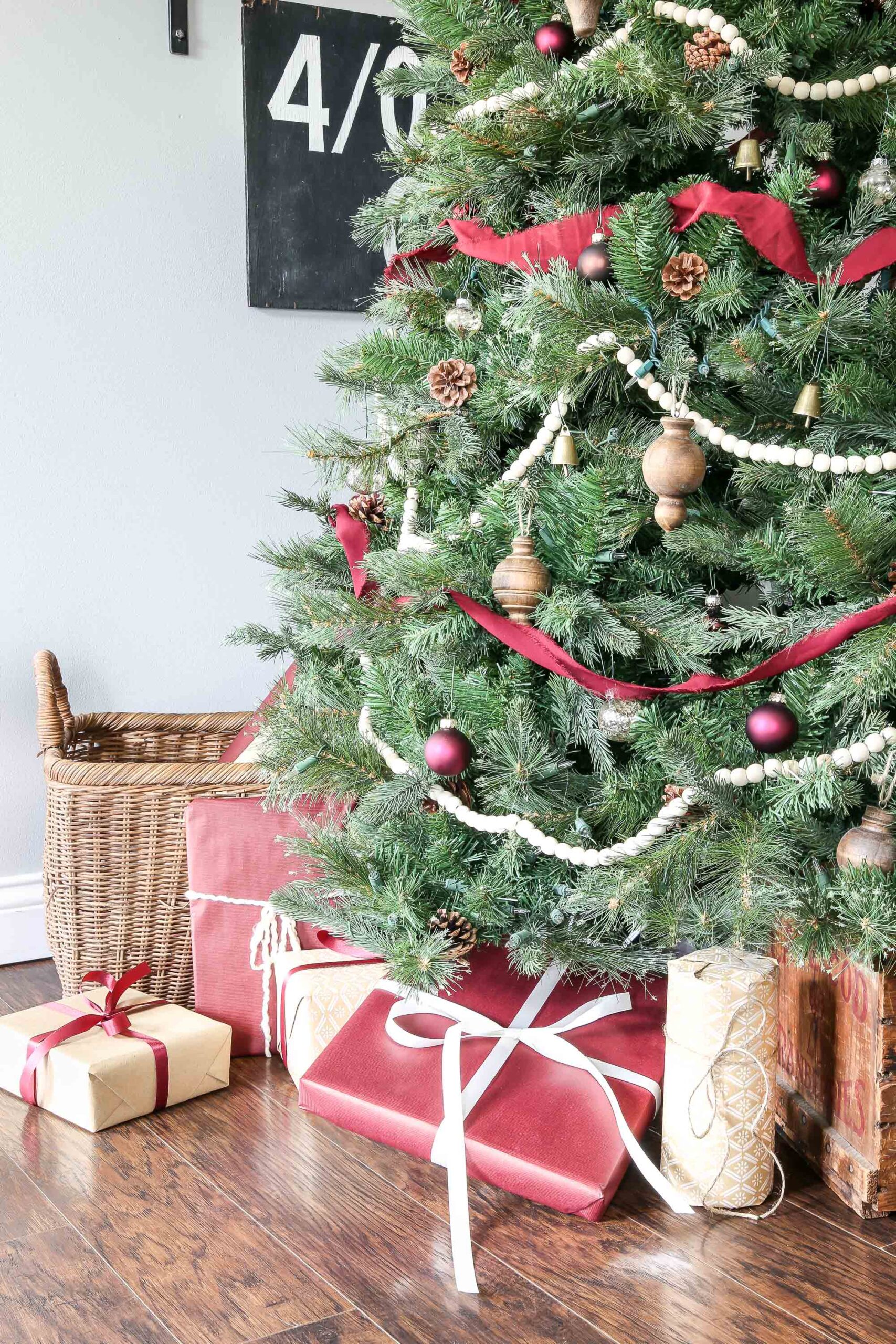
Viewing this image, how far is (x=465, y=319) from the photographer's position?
109 centimetres

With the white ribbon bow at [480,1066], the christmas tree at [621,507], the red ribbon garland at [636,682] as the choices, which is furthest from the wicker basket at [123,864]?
the red ribbon garland at [636,682]

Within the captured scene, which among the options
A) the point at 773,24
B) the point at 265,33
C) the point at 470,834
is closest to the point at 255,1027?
the point at 470,834

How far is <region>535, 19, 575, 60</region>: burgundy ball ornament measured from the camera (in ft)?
3.29

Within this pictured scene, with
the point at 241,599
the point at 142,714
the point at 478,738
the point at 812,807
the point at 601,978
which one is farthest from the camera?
the point at 241,599

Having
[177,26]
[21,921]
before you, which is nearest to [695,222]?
[177,26]

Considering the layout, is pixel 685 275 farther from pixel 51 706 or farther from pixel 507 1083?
pixel 51 706

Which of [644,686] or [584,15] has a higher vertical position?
[584,15]

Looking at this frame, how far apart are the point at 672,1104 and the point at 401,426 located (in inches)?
26.5

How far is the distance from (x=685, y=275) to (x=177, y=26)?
1.24 metres

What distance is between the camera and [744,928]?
36.4 inches

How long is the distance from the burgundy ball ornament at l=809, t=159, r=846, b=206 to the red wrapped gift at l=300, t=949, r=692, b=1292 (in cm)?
72

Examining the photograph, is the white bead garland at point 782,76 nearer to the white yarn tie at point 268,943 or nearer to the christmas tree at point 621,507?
the christmas tree at point 621,507

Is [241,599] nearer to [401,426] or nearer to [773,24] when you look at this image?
[401,426]

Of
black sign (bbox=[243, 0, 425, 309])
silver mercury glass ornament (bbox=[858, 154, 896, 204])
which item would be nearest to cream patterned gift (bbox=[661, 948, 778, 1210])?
silver mercury glass ornament (bbox=[858, 154, 896, 204])
